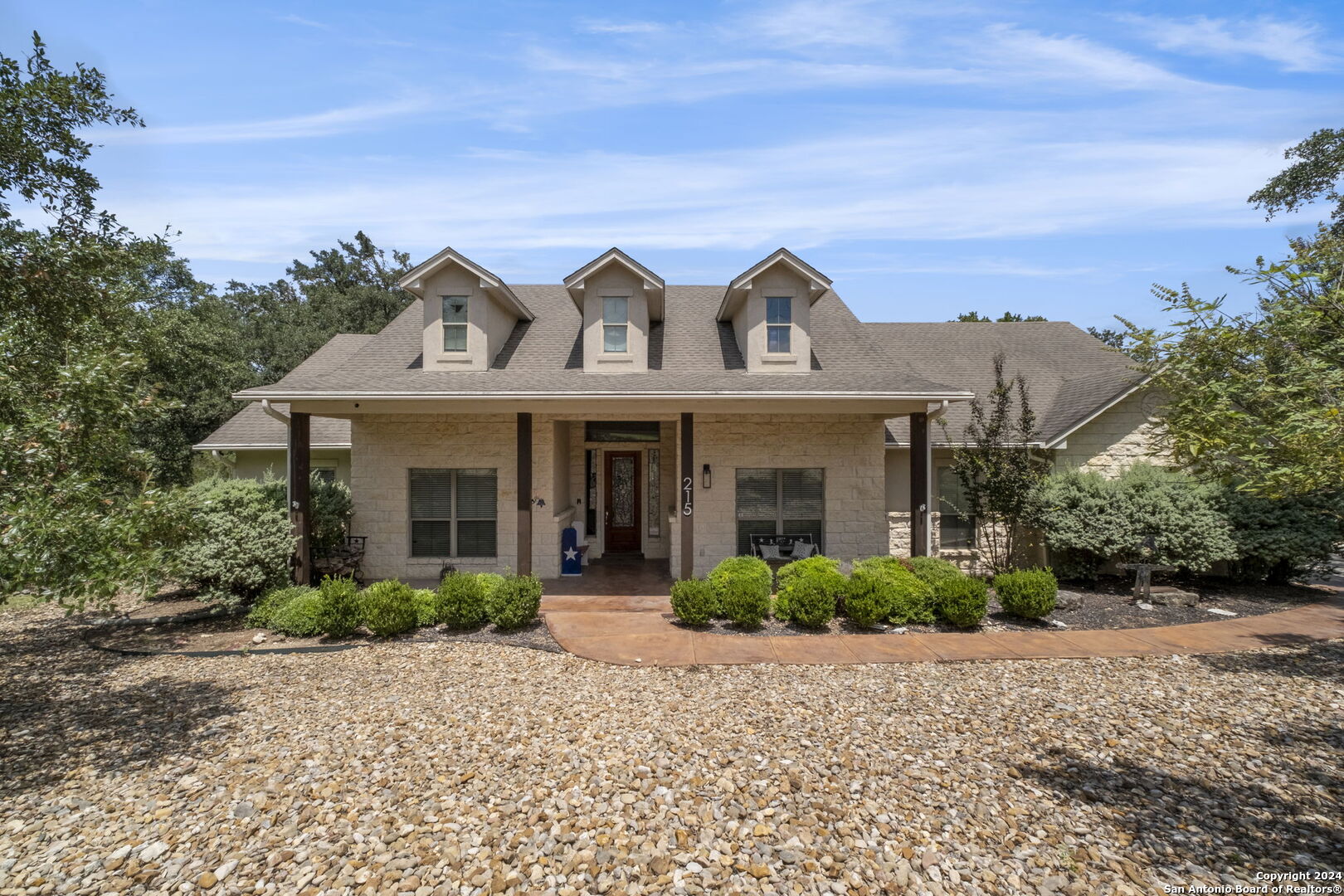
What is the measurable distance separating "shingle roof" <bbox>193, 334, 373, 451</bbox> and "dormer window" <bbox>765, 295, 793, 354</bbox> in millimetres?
9110

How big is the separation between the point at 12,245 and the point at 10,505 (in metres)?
5.41

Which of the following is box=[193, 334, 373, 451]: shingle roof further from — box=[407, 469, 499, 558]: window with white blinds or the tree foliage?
the tree foliage

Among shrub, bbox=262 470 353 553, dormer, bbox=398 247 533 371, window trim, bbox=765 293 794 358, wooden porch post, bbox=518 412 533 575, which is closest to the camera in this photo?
wooden porch post, bbox=518 412 533 575

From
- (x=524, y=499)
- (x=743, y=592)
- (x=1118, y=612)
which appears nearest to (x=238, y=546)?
(x=524, y=499)

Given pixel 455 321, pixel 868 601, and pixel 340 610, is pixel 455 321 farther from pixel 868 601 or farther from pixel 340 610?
pixel 868 601

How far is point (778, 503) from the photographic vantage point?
11.1 metres

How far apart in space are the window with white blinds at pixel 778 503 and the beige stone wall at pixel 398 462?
429cm

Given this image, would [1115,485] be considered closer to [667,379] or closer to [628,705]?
[667,379]

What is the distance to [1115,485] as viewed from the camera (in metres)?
10.0

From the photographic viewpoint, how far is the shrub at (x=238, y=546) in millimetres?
7887

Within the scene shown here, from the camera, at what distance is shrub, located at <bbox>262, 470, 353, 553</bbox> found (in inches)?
374

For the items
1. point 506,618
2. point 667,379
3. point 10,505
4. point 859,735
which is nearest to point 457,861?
point 859,735

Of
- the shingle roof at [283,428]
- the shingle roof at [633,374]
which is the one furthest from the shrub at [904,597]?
the shingle roof at [283,428]

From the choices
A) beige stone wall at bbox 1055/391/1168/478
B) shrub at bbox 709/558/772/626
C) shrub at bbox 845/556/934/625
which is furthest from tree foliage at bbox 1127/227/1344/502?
shrub at bbox 709/558/772/626
